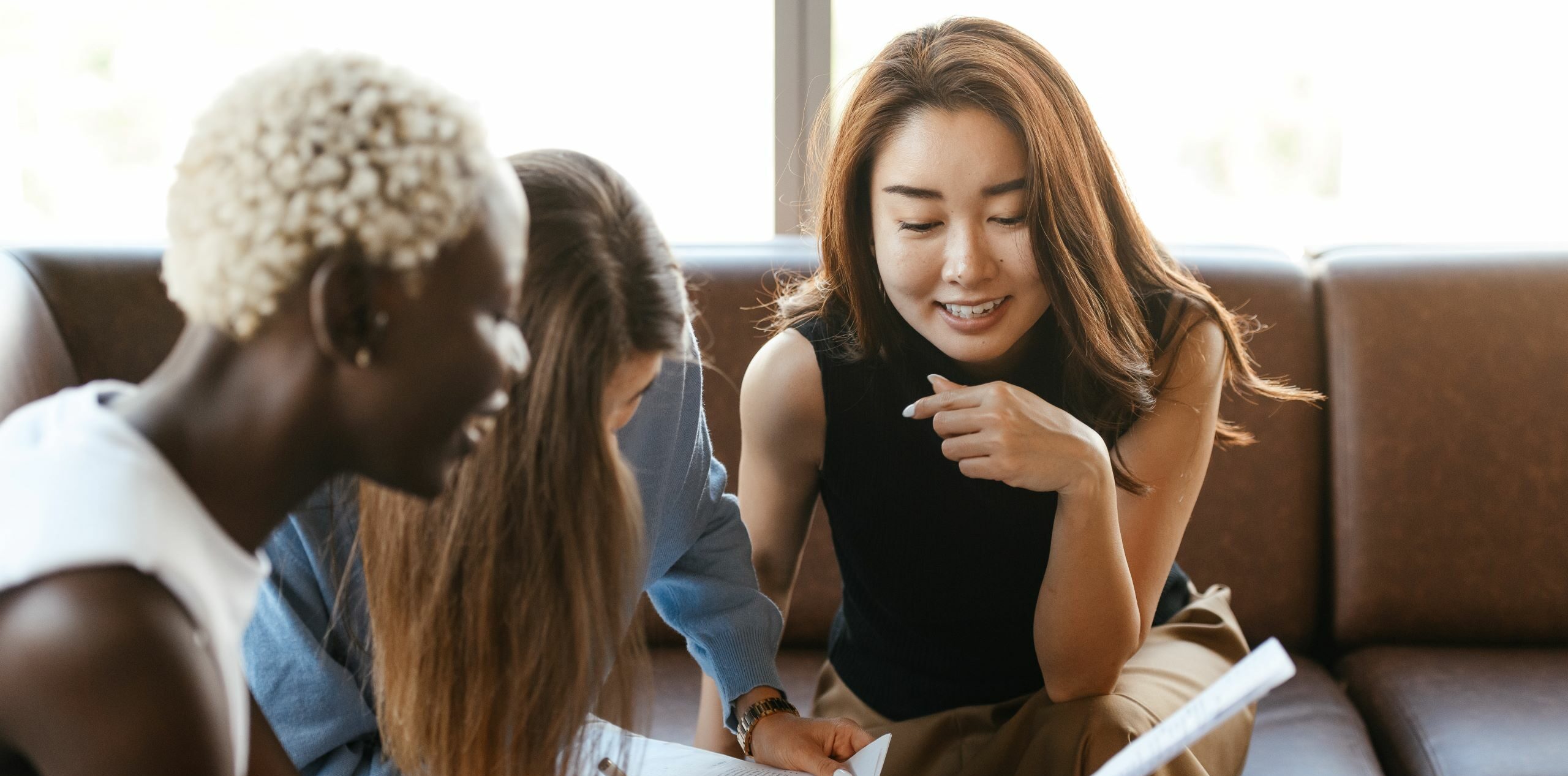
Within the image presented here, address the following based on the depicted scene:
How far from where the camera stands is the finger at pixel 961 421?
1.23 m

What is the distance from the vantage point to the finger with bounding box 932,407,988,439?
1.23 metres

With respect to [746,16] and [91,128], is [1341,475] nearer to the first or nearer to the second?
[746,16]

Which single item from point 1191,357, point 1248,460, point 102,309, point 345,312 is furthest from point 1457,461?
point 102,309

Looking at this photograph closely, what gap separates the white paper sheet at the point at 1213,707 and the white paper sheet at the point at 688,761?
0.36 metres

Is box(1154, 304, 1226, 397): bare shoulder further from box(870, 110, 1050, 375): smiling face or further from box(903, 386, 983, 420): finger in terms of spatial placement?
box(903, 386, 983, 420): finger

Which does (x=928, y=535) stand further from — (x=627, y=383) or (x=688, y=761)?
(x=627, y=383)

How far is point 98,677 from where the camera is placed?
20.9 inches

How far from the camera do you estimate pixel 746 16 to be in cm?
229

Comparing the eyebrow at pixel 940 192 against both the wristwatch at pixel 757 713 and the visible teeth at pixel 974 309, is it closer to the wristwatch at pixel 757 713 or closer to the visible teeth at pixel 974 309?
the visible teeth at pixel 974 309

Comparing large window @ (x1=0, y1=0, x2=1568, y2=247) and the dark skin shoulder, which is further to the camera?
large window @ (x1=0, y1=0, x2=1568, y2=247)

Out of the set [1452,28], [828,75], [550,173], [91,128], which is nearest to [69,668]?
[550,173]

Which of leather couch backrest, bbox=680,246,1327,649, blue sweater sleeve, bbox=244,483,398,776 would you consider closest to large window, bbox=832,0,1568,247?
leather couch backrest, bbox=680,246,1327,649

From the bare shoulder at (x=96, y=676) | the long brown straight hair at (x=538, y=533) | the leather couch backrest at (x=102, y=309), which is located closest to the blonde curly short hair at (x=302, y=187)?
the bare shoulder at (x=96, y=676)

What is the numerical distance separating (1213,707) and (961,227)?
669 mm
